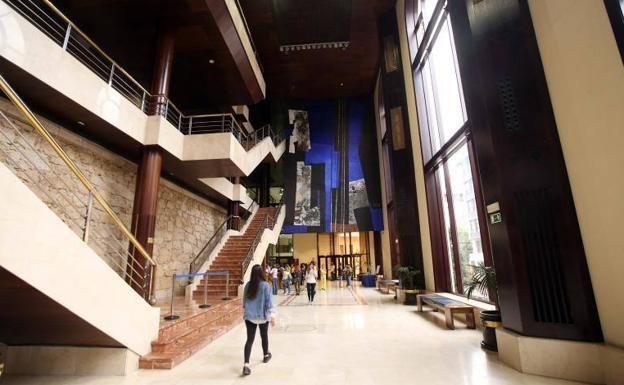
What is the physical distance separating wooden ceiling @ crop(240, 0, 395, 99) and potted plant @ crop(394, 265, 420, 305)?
9572mm

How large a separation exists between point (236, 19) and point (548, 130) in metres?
8.94

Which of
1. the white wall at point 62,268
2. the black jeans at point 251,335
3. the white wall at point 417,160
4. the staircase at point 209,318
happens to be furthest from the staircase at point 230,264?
the white wall at point 417,160

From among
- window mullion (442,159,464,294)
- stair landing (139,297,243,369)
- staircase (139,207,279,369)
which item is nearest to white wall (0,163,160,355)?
stair landing (139,297,243,369)

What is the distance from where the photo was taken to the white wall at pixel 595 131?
3.13 metres

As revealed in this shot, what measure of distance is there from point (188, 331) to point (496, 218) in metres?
5.33

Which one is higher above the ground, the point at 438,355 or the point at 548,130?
the point at 548,130

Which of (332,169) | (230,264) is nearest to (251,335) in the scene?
(230,264)

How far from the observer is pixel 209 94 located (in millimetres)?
11633

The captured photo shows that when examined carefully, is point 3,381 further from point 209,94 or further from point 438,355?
point 209,94

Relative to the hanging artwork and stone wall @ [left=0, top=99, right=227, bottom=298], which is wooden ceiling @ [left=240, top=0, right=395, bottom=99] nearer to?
the hanging artwork

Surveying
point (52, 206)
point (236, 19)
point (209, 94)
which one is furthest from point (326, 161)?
point (52, 206)

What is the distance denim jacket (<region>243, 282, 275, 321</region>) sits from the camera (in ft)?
12.9

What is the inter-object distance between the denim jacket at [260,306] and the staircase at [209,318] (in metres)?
1.25

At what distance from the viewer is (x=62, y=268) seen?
3.13 m
